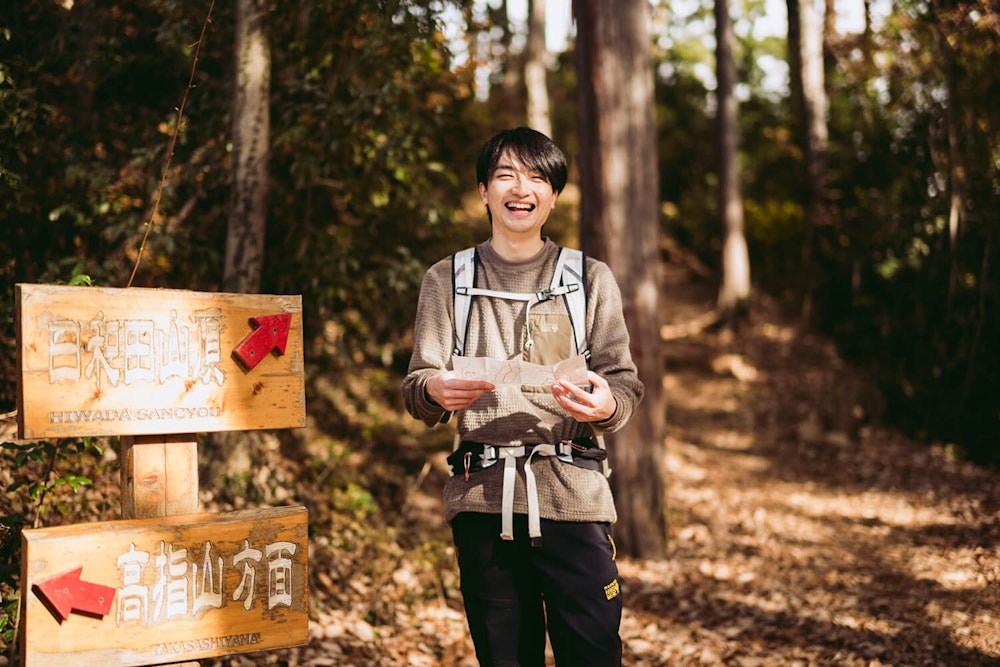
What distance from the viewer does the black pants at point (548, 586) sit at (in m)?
2.50

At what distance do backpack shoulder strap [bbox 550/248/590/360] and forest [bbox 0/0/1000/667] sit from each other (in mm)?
1835

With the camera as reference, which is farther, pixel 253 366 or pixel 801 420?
pixel 801 420

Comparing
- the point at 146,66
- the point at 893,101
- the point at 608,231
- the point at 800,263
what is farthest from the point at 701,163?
the point at 146,66

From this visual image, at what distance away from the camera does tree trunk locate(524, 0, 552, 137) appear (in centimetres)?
1279

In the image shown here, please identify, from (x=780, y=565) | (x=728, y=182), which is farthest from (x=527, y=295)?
(x=728, y=182)

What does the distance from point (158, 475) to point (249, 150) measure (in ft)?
9.84

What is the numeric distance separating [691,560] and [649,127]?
11.3ft

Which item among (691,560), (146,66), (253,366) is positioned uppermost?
(146,66)

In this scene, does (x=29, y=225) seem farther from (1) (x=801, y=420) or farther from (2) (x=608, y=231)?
(1) (x=801, y=420)

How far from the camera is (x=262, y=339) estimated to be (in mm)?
2971

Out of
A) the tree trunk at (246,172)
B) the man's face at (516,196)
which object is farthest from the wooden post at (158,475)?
the tree trunk at (246,172)

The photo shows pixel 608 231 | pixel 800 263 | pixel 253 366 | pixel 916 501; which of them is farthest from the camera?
pixel 800 263

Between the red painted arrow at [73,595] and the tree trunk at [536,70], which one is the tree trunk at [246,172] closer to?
the red painted arrow at [73,595]

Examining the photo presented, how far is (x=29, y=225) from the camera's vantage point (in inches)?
198
